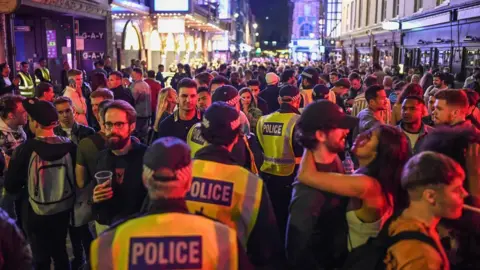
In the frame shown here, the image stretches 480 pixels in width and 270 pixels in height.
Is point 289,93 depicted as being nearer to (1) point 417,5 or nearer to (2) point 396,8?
(1) point 417,5

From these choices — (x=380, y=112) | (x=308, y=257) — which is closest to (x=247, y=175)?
(x=308, y=257)

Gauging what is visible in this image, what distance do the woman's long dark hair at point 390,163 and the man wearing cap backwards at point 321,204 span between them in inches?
9.0

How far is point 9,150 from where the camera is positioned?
17.2 ft

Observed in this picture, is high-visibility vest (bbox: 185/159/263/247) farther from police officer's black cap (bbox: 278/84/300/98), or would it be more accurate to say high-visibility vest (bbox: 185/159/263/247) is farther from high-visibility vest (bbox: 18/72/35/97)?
high-visibility vest (bbox: 18/72/35/97)

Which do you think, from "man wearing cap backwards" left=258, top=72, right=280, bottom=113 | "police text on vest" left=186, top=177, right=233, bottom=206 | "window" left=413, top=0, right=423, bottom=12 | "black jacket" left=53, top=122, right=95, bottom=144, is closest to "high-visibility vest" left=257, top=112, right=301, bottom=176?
"black jacket" left=53, top=122, right=95, bottom=144

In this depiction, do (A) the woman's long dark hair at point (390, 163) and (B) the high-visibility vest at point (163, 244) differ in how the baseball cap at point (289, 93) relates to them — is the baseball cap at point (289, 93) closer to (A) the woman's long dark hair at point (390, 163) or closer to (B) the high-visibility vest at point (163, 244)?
(A) the woman's long dark hair at point (390, 163)

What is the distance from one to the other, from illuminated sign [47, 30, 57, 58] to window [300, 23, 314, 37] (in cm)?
9188

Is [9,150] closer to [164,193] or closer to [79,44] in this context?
[164,193]

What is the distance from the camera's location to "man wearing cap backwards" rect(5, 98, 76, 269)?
422 centimetres

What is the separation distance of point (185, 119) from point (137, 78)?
15.5 feet

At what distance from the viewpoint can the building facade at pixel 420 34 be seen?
15234 mm

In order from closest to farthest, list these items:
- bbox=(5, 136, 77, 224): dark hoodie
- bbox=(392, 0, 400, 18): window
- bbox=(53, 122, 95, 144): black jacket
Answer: bbox=(5, 136, 77, 224): dark hoodie → bbox=(53, 122, 95, 144): black jacket → bbox=(392, 0, 400, 18): window

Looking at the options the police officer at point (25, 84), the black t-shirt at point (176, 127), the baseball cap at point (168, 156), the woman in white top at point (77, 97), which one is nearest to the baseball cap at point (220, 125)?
the baseball cap at point (168, 156)

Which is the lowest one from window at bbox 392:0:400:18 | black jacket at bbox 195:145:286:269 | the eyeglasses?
black jacket at bbox 195:145:286:269
